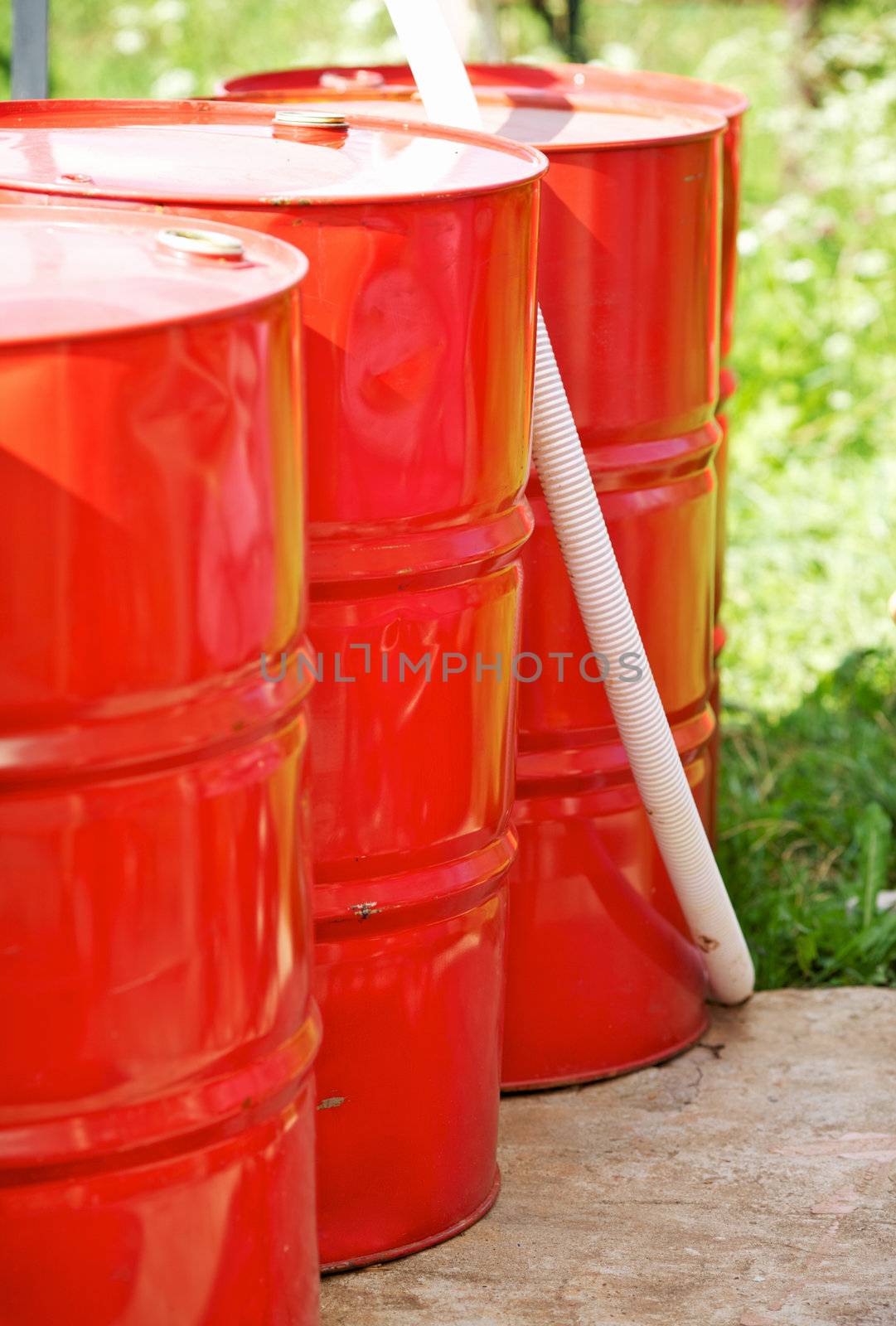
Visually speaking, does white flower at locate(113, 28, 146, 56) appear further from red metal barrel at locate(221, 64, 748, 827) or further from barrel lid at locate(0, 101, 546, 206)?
barrel lid at locate(0, 101, 546, 206)

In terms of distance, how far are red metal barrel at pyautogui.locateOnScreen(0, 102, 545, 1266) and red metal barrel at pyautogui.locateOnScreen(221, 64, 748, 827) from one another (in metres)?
0.57

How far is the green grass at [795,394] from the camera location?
9.64 ft

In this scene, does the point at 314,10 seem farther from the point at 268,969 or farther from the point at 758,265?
the point at 268,969

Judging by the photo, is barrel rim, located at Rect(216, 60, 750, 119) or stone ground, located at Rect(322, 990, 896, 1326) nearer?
stone ground, located at Rect(322, 990, 896, 1326)

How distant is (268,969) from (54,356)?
56cm

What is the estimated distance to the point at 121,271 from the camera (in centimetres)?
146

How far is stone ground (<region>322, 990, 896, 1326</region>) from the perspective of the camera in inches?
73.2

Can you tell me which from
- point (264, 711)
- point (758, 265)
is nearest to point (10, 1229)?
point (264, 711)

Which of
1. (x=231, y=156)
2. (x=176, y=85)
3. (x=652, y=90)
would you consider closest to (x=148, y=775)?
(x=231, y=156)

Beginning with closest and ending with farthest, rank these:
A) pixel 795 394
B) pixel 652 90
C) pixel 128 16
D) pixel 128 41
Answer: pixel 652 90 → pixel 795 394 → pixel 128 41 → pixel 128 16

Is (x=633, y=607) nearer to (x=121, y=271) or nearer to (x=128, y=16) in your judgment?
(x=121, y=271)

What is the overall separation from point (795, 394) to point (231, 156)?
10.1ft

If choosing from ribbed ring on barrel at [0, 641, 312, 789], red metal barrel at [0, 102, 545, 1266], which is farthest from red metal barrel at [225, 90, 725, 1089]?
ribbed ring on barrel at [0, 641, 312, 789]

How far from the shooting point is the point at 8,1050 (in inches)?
54.7
